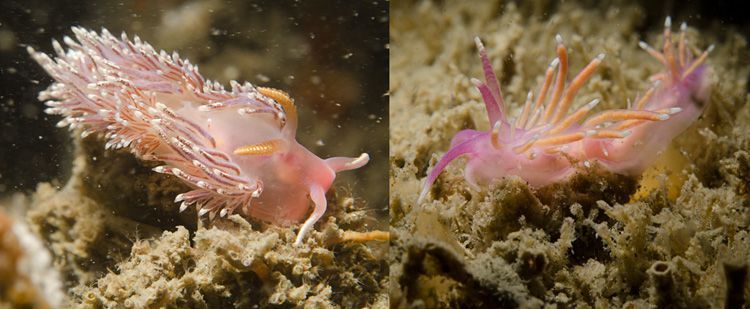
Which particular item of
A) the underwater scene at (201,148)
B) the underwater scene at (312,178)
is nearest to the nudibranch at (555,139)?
the underwater scene at (312,178)

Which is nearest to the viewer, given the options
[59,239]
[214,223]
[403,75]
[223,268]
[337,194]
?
[223,268]

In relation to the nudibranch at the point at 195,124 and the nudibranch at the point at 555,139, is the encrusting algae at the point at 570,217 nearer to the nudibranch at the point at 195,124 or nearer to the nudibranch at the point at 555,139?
the nudibranch at the point at 555,139

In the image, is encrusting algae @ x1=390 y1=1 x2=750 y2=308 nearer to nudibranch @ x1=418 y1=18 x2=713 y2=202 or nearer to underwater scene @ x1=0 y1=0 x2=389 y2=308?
nudibranch @ x1=418 y1=18 x2=713 y2=202

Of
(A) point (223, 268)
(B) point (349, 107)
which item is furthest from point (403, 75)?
(A) point (223, 268)

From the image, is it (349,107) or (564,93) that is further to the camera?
(564,93)

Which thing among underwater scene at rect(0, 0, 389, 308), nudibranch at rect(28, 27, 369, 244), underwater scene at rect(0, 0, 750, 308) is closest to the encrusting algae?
underwater scene at rect(0, 0, 750, 308)

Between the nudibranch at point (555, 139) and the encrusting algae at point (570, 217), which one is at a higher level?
the nudibranch at point (555, 139)

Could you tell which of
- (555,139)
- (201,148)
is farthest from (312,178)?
(555,139)

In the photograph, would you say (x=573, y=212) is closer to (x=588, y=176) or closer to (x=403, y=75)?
(x=588, y=176)
